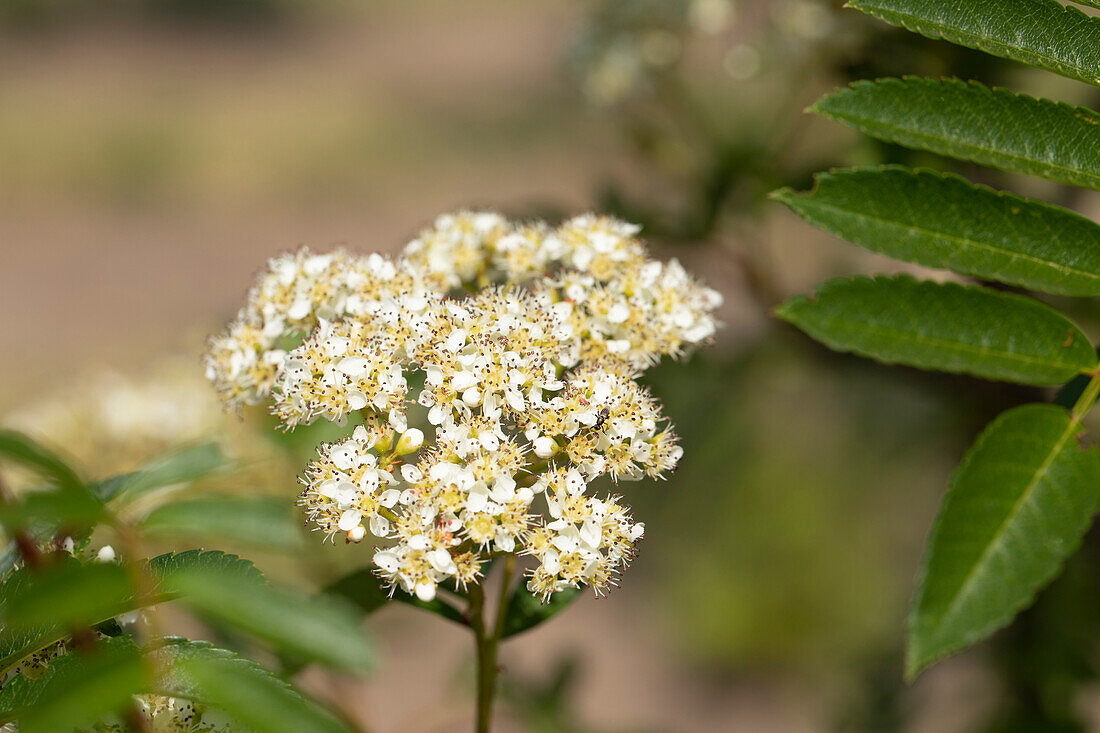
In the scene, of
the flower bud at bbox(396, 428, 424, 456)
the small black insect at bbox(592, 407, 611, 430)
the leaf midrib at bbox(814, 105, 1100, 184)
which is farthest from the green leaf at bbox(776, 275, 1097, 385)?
the flower bud at bbox(396, 428, 424, 456)

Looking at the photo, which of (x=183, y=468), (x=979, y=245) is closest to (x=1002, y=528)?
(x=979, y=245)

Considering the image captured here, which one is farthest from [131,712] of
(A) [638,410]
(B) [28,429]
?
(B) [28,429]

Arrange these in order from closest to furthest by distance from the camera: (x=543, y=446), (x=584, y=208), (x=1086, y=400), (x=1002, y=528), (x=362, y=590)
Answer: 1. (x=1002, y=528)
2. (x=1086, y=400)
3. (x=543, y=446)
4. (x=362, y=590)
5. (x=584, y=208)

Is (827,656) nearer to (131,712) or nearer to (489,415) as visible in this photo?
(489,415)

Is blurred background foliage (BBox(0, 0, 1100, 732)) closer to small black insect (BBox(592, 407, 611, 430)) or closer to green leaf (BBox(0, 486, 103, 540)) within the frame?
green leaf (BBox(0, 486, 103, 540))

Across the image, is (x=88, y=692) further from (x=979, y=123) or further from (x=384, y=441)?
(x=979, y=123)

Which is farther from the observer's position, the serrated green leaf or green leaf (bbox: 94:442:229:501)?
green leaf (bbox: 94:442:229:501)

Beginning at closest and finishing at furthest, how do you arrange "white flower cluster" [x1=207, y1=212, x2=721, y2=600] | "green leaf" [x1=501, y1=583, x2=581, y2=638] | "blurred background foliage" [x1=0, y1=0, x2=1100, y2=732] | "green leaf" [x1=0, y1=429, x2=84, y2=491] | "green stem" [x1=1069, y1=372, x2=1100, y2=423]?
"green leaf" [x1=0, y1=429, x2=84, y2=491] < "green stem" [x1=1069, y1=372, x2=1100, y2=423] < "white flower cluster" [x1=207, y1=212, x2=721, y2=600] < "green leaf" [x1=501, y1=583, x2=581, y2=638] < "blurred background foliage" [x1=0, y1=0, x2=1100, y2=732]
